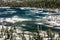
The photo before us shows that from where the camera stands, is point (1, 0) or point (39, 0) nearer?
point (39, 0)

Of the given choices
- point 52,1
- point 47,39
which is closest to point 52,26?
point 47,39

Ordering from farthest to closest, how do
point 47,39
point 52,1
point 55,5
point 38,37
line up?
point 52,1 → point 55,5 → point 47,39 → point 38,37

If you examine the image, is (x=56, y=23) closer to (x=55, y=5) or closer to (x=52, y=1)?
(x=55, y=5)

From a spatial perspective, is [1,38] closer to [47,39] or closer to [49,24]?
[47,39]

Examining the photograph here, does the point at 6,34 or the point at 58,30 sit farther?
the point at 58,30

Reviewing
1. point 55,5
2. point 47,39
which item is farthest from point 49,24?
point 55,5

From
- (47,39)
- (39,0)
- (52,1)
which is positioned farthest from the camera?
(39,0)

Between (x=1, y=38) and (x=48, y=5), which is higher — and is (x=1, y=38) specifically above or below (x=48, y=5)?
above

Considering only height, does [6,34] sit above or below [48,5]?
above

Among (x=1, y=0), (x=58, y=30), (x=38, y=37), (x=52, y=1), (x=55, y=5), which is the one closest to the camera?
(x=38, y=37)
